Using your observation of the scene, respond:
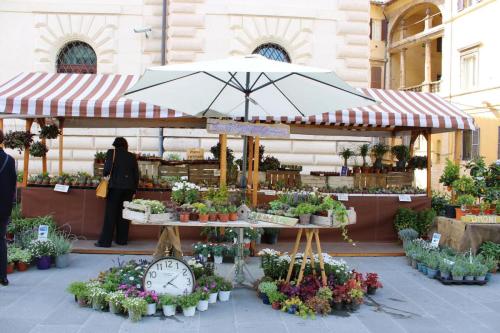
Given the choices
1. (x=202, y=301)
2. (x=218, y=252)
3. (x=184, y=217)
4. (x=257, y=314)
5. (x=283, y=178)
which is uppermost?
(x=283, y=178)

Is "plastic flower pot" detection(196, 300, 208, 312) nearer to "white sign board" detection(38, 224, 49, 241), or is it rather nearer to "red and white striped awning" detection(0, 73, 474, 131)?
"white sign board" detection(38, 224, 49, 241)

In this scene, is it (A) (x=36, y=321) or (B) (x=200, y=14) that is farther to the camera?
(B) (x=200, y=14)

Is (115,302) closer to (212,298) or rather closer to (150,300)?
(150,300)

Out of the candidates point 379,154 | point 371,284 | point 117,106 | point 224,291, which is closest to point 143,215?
point 224,291

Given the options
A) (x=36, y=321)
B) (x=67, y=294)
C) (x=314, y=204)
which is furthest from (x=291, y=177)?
(x=36, y=321)

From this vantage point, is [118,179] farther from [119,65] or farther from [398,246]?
[119,65]

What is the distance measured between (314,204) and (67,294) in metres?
3.07

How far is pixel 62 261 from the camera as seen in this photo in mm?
7641

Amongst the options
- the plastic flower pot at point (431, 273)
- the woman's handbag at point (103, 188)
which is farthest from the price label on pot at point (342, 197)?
the woman's handbag at point (103, 188)

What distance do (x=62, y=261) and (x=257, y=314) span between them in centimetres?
336

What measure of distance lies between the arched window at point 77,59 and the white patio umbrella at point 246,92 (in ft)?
27.6

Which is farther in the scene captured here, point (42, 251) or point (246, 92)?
point (42, 251)

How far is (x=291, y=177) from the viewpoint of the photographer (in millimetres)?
10367

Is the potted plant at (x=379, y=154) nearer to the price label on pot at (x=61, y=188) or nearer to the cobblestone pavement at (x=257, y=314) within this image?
the cobblestone pavement at (x=257, y=314)
